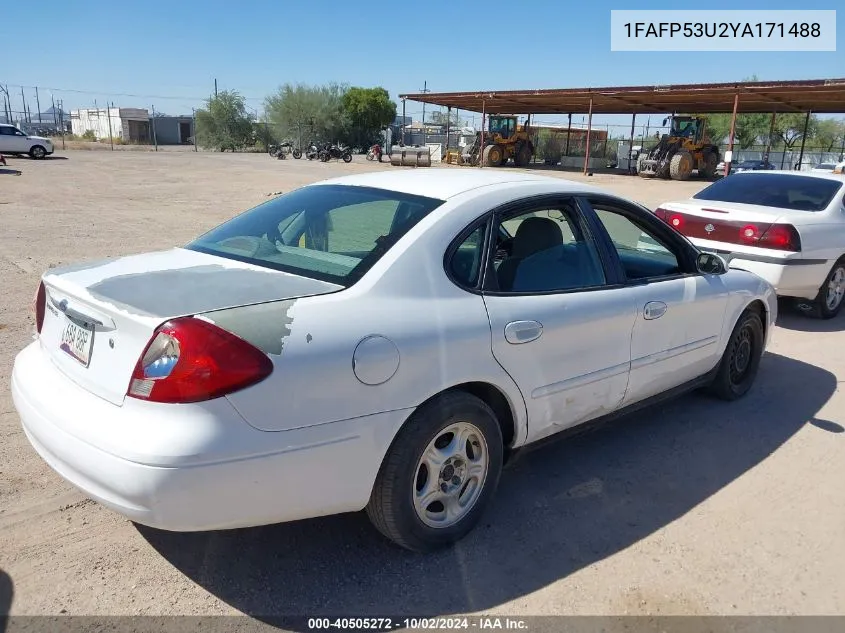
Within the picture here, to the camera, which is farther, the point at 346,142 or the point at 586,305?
the point at 346,142

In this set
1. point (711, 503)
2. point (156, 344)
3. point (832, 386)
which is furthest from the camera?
point (832, 386)

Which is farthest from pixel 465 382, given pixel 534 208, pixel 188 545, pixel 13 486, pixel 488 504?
pixel 13 486

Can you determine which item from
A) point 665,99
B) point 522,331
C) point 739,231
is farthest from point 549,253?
point 665,99

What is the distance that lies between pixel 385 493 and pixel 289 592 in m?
0.55

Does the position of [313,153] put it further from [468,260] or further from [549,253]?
[468,260]

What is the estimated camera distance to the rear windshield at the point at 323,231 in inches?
114

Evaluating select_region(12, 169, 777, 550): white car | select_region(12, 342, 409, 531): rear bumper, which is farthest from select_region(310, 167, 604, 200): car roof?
select_region(12, 342, 409, 531): rear bumper

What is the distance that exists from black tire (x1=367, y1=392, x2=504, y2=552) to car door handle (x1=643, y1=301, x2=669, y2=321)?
1236 millimetres

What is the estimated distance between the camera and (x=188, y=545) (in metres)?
2.96

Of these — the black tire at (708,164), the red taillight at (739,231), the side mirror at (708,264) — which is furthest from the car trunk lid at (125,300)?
the black tire at (708,164)

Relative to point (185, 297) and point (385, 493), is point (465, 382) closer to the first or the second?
point (385, 493)

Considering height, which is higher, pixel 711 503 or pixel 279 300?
pixel 279 300

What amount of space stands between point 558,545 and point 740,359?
2587 mm

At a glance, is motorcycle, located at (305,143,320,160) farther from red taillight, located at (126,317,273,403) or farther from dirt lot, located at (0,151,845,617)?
red taillight, located at (126,317,273,403)
